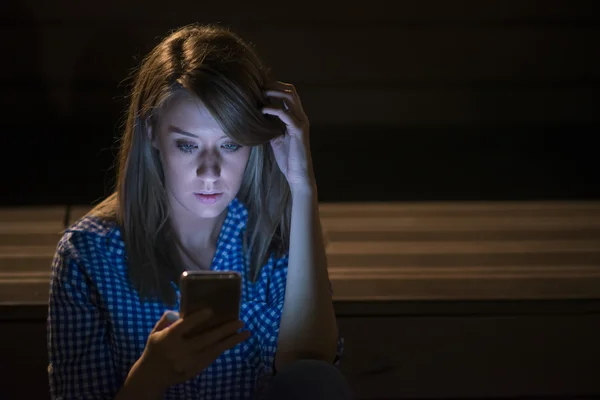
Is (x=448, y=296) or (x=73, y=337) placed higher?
(x=73, y=337)

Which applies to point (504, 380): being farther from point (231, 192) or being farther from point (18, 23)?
point (18, 23)

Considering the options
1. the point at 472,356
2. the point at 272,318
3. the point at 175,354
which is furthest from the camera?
the point at 472,356

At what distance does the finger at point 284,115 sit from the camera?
1254mm

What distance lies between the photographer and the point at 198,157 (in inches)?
50.5

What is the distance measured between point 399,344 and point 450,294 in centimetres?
27

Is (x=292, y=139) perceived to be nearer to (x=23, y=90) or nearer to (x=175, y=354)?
(x=175, y=354)

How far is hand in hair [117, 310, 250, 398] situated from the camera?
1.04 m

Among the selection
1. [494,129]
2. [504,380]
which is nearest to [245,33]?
[494,129]

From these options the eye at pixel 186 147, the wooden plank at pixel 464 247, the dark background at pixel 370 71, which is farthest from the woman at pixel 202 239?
the dark background at pixel 370 71

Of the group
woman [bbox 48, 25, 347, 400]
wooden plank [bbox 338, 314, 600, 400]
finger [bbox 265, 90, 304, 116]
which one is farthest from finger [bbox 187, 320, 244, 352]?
wooden plank [bbox 338, 314, 600, 400]

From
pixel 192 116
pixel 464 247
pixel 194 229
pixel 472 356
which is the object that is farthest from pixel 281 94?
pixel 464 247

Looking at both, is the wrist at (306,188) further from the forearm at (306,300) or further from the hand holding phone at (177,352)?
the hand holding phone at (177,352)

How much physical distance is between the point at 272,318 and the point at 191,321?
337mm

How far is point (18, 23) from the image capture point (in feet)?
12.4
